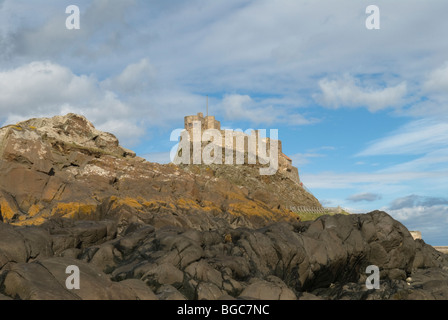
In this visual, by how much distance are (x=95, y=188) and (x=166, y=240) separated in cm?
2120

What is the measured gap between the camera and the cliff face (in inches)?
1458

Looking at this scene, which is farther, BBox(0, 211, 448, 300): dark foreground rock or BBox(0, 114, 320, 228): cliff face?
BBox(0, 114, 320, 228): cliff face

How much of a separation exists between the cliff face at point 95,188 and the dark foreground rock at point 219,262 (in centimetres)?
648

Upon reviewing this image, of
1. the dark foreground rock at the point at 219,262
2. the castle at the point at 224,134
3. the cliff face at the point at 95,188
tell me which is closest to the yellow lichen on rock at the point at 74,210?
the cliff face at the point at 95,188

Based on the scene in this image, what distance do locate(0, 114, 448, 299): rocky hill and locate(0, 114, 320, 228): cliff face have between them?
4.7 inches

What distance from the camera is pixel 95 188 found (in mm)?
42281

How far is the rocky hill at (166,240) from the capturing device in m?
18.5

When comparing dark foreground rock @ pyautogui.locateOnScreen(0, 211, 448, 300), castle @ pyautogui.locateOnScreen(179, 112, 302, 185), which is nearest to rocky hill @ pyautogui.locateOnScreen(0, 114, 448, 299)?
dark foreground rock @ pyautogui.locateOnScreen(0, 211, 448, 300)

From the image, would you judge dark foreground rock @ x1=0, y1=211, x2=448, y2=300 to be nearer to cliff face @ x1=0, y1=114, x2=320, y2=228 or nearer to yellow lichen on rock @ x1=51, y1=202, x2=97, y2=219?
yellow lichen on rock @ x1=51, y1=202, x2=97, y2=219

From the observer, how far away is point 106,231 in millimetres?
28250

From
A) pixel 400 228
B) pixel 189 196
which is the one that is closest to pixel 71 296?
pixel 400 228

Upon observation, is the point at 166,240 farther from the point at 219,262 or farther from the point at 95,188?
the point at 95,188

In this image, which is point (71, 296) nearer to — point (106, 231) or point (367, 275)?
point (106, 231)

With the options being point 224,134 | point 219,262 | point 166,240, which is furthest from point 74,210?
point 224,134
